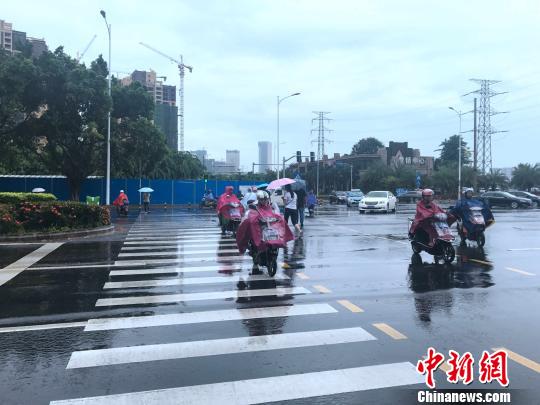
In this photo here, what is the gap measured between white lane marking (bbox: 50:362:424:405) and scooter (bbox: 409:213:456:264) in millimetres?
6584

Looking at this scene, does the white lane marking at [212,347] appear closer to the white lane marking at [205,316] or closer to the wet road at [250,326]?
the wet road at [250,326]

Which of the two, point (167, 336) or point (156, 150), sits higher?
point (156, 150)

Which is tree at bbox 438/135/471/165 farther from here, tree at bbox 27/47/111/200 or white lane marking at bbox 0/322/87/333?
white lane marking at bbox 0/322/87/333

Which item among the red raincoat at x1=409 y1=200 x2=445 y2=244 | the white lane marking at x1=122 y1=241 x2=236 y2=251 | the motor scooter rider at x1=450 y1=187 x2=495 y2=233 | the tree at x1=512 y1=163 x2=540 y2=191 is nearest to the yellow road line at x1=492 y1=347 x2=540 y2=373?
the red raincoat at x1=409 y1=200 x2=445 y2=244

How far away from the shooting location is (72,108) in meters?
29.1

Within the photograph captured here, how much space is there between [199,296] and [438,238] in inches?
217

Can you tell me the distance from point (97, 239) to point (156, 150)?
19749 mm

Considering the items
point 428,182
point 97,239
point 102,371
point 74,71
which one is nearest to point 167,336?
point 102,371

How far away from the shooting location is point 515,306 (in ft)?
23.7

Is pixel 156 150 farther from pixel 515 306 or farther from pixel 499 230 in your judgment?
pixel 515 306

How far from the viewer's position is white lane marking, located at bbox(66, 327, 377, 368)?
5117 millimetres

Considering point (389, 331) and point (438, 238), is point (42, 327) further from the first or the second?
point (438, 238)

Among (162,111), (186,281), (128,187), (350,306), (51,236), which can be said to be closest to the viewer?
(350,306)

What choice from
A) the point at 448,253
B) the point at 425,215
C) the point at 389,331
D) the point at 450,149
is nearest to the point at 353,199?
the point at 425,215
